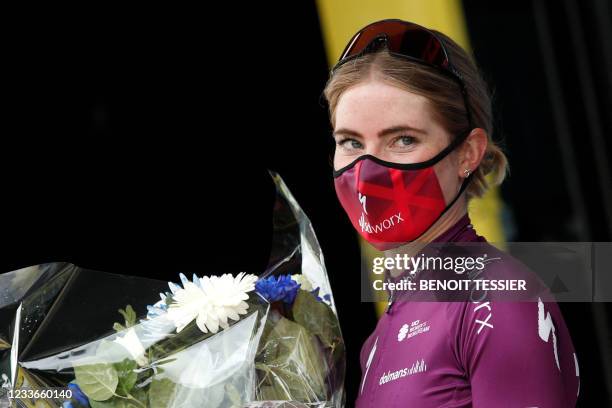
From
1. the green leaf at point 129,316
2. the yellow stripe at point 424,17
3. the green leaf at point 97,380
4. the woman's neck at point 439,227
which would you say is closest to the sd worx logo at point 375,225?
the woman's neck at point 439,227

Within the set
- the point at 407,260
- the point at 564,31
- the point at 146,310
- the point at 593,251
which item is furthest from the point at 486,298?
the point at 564,31

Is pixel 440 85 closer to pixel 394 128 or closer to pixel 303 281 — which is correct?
pixel 394 128

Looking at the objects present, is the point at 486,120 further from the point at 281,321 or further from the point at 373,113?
the point at 281,321

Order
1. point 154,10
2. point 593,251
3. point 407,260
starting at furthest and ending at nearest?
point 154,10, point 593,251, point 407,260

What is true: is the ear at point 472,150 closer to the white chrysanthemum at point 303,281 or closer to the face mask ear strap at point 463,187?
the face mask ear strap at point 463,187

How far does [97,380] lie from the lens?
5.48ft

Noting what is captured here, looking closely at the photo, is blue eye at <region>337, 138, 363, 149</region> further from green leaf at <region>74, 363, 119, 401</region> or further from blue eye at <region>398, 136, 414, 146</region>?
green leaf at <region>74, 363, 119, 401</region>

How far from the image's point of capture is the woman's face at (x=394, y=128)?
2.10 m

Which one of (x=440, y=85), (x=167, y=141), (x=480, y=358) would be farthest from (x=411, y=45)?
(x=167, y=141)

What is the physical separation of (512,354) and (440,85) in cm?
66

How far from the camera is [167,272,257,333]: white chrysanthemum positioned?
1.72m

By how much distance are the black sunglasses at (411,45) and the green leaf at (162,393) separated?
0.95 metres

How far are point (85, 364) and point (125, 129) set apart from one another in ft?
7.09

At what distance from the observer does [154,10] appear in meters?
3.64
